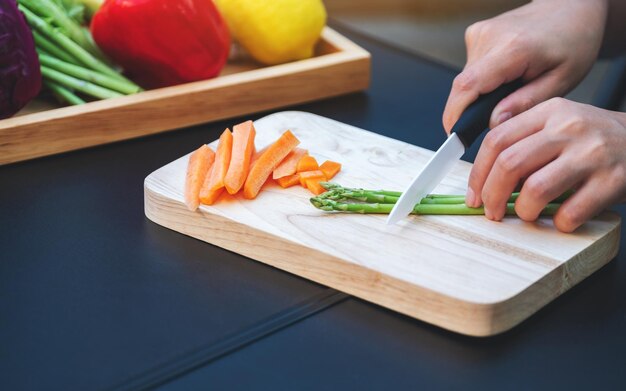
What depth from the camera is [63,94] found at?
1557mm

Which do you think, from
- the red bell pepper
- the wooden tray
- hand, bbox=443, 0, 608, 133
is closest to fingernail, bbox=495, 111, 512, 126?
hand, bbox=443, 0, 608, 133

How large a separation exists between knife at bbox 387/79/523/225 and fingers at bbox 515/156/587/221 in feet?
0.46

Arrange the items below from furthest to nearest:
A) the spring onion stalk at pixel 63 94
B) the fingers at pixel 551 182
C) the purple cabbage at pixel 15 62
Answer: the spring onion stalk at pixel 63 94 → the purple cabbage at pixel 15 62 → the fingers at pixel 551 182

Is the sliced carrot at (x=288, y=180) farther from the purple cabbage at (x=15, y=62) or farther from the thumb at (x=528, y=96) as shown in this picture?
the purple cabbage at (x=15, y=62)

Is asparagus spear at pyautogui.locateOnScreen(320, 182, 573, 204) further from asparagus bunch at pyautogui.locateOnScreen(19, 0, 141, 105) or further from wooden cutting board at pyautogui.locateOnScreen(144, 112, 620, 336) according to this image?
asparagus bunch at pyautogui.locateOnScreen(19, 0, 141, 105)

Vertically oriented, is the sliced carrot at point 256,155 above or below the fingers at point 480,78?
below

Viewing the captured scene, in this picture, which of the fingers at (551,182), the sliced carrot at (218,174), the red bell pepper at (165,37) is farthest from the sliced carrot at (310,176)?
the red bell pepper at (165,37)

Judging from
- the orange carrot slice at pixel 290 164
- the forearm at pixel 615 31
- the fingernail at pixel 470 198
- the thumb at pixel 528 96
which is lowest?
the orange carrot slice at pixel 290 164

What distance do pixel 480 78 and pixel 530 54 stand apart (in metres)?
0.10

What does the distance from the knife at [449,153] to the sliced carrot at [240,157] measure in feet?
0.83

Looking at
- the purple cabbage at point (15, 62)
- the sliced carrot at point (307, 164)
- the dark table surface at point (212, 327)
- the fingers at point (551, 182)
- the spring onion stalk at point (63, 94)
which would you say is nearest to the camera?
the dark table surface at point (212, 327)

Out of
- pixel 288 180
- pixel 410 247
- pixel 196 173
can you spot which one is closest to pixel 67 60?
pixel 196 173

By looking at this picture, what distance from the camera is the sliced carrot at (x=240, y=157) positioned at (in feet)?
4.07

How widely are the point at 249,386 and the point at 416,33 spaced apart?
3.04 meters
